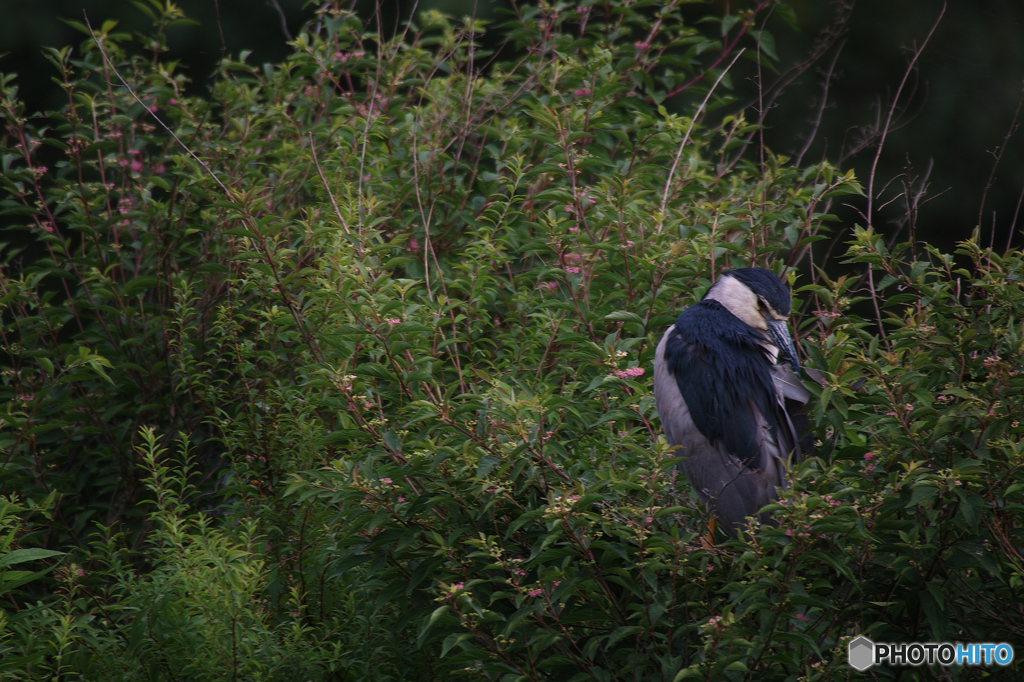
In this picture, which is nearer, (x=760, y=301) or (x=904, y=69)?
(x=760, y=301)

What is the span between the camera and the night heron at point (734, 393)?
2.35 m

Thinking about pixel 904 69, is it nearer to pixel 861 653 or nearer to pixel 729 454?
pixel 729 454

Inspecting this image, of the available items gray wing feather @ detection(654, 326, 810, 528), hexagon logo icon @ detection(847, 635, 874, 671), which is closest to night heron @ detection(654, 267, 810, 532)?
gray wing feather @ detection(654, 326, 810, 528)

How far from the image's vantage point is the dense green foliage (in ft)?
5.60

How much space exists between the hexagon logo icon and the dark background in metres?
4.02

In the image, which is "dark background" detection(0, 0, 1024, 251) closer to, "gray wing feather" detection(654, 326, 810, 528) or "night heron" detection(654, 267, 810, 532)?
"night heron" detection(654, 267, 810, 532)

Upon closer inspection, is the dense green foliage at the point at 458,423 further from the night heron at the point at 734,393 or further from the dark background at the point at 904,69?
the dark background at the point at 904,69

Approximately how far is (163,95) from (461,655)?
110 inches

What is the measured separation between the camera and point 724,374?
2.44m

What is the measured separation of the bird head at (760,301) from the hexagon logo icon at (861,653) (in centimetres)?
93

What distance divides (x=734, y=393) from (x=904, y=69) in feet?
13.2

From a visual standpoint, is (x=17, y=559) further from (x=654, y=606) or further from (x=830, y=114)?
(x=830, y=114)

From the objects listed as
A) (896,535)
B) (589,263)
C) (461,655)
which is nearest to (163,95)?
(589,263)

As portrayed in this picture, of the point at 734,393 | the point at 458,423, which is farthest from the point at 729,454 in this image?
the point at 458,423
